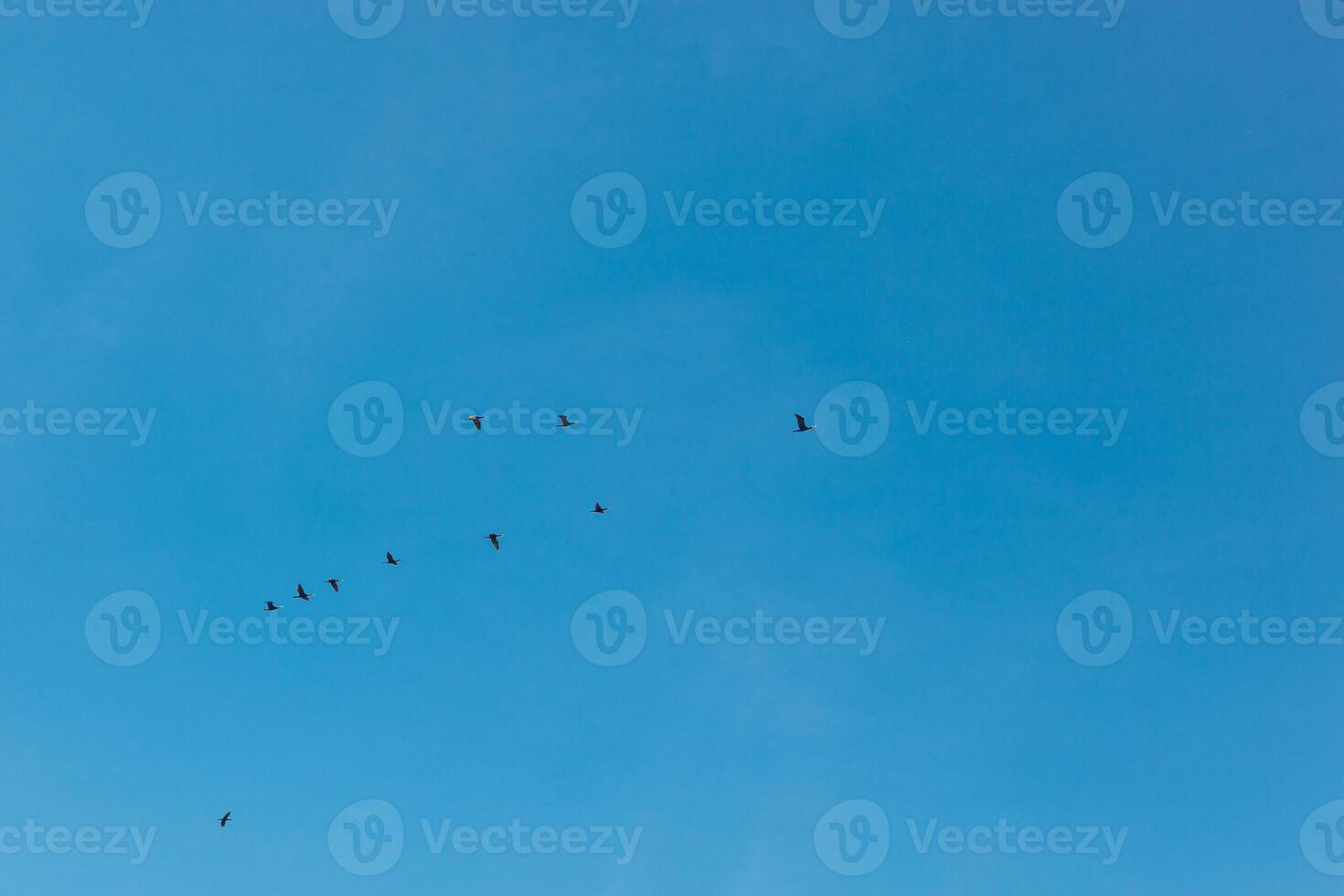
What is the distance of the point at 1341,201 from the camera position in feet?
294

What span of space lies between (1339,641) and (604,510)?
45.8 metres

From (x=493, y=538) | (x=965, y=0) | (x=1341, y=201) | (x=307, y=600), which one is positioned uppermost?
(x=965, y=0)

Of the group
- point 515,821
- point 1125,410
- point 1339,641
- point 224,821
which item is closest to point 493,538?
point 515,821

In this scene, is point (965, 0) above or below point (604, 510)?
above

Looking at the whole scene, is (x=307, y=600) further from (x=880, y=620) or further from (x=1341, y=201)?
(x=1341, y=201)

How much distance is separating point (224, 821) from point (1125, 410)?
63.6 metres

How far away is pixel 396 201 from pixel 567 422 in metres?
17.4

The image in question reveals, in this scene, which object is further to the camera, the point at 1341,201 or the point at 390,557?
the point at 390,557

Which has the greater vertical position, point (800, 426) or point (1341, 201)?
point (1341, 201)

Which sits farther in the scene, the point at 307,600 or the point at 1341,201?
the point at 307,600

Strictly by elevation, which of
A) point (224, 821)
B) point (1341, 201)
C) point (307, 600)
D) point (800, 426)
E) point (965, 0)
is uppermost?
point (965, 0)

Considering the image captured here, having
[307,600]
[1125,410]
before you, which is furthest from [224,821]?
[1125,410]

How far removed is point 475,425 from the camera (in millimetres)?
93875

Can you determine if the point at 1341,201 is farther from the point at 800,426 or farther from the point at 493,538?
the point at 493,538
